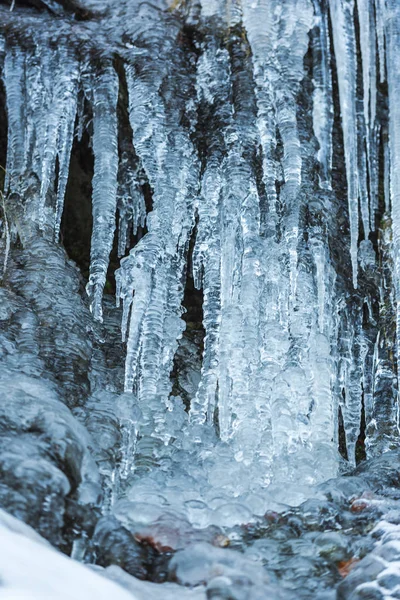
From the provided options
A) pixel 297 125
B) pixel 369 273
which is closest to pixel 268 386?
pixel 369 273

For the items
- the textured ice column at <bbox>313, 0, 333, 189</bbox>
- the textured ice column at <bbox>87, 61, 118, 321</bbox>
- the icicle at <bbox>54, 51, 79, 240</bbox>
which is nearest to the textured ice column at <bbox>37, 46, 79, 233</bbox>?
the icicle at <bbox>54, 51, 79, 240</bbox>

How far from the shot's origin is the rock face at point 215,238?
389 centimetres

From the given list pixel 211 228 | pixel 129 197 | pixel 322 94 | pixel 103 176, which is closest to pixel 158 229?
pixel 211 228

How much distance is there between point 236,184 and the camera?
457 centimetres

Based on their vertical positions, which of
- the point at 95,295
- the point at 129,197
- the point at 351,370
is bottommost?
the point at 351,370

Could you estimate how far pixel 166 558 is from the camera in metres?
2.69

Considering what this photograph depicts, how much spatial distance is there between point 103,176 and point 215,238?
70 cm

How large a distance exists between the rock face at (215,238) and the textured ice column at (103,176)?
0.01m

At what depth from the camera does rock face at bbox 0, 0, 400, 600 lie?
153 inches

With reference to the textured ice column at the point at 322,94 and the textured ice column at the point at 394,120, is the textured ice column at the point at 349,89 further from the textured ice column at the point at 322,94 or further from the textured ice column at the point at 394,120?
the textured ice column at the point at 394,120

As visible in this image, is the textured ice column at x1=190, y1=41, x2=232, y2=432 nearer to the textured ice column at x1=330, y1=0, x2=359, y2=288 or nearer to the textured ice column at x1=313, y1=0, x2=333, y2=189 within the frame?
the textured ice column at x1=313, y1=0, x2=333, y2=189

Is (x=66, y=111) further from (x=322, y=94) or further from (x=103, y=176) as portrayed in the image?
(x=322, y=94)

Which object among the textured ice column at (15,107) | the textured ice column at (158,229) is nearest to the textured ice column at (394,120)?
the textured ice column at (158,229)

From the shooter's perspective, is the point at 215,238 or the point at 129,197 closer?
the point at 215,238
